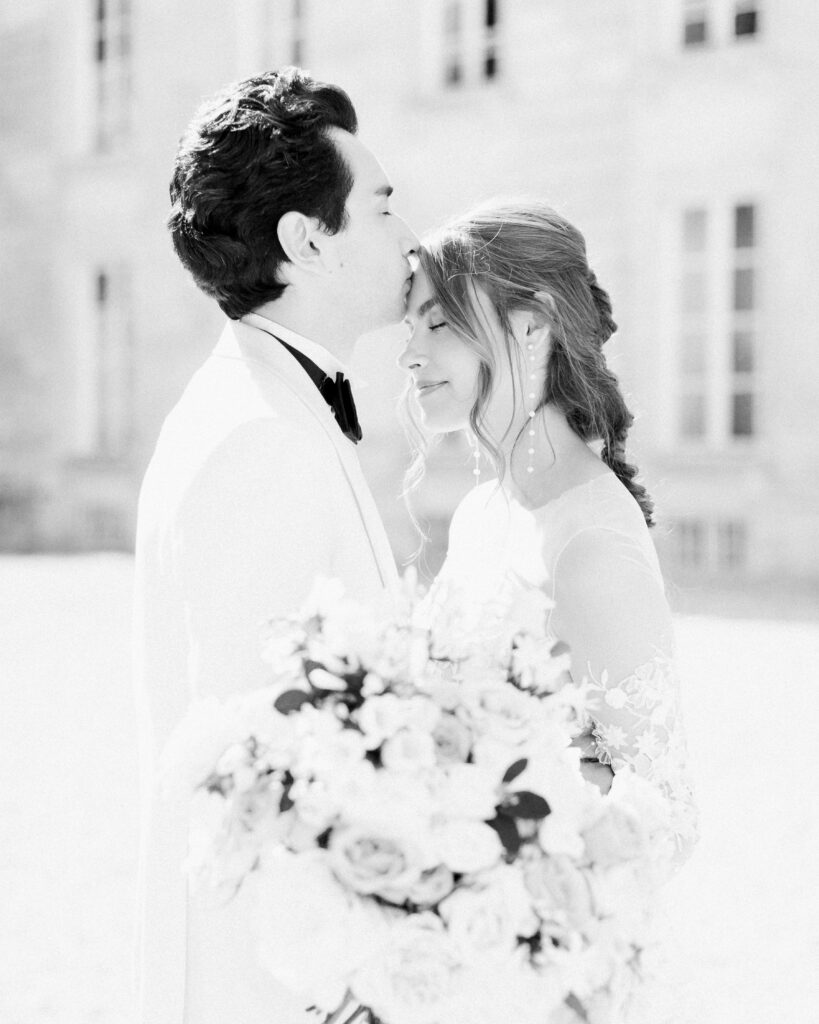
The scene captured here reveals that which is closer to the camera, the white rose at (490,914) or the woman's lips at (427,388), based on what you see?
the white rose at (490,914)

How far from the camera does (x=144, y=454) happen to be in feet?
54.6

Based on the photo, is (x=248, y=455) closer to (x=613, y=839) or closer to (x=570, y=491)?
(x=613, y=839)

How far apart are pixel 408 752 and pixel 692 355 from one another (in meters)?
12.3

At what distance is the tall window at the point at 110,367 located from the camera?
1747 cm

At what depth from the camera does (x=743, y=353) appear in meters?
13.0

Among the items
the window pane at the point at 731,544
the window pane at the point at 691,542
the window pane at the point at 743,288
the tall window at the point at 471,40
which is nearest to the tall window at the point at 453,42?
the tall window at the point at 471,40

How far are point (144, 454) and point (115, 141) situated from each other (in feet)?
14.1

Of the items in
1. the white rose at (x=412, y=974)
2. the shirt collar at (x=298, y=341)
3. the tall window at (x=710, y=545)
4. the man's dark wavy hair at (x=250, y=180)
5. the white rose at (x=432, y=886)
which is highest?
the man's dark wavy hair at (x=250, y=180)

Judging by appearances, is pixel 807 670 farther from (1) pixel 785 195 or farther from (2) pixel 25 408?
(2) pixel 25 408

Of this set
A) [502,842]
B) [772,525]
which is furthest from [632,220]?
[502,842]

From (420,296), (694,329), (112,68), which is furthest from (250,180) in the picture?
(112,68)

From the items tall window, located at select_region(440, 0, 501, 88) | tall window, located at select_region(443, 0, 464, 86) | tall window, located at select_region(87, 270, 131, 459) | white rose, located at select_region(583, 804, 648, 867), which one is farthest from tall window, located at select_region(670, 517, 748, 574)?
white rose, located at select_region(583, 804, 648, 867)

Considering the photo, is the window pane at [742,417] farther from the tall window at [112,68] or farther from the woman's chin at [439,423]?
the woman's chin at [439,423]

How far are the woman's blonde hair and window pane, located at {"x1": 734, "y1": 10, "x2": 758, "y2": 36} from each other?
1122 centimetres
